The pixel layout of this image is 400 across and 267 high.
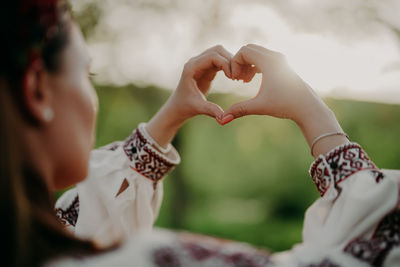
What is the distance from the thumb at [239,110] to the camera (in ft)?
5.81

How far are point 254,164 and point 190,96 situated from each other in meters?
13.9

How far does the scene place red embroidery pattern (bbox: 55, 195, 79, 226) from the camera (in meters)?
1.90

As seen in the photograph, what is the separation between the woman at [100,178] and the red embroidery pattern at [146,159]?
0.05 m

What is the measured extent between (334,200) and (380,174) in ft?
0.59

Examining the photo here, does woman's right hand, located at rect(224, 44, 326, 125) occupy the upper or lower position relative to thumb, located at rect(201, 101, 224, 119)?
upper

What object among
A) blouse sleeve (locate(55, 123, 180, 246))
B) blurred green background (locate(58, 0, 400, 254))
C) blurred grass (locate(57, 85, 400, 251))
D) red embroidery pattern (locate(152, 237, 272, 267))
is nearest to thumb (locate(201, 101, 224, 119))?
blouse sleeve (locate(55, 123, 180, 246))

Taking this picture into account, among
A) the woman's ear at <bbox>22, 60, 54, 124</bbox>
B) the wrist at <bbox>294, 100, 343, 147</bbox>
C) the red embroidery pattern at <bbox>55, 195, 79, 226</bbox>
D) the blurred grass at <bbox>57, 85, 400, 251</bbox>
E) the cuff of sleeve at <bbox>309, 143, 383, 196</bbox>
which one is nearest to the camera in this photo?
the woman's ear at <bbox>22, 60, 54, 124</bbox>

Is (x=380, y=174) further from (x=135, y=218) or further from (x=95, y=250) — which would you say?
(x=135, y=218)

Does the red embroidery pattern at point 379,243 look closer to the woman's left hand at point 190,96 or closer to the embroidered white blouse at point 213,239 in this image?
the embroidered white blouse at point 213,239

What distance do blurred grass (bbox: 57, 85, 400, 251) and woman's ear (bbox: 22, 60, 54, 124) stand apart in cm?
1023

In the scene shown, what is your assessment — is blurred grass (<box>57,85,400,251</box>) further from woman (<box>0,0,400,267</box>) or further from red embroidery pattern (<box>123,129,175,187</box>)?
woman (<box>0,0,400,267</box>)

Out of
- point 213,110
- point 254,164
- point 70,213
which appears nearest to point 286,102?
point 213,110

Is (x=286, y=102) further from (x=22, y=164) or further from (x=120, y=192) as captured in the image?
(x=22, y=164)

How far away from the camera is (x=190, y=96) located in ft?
6.42
